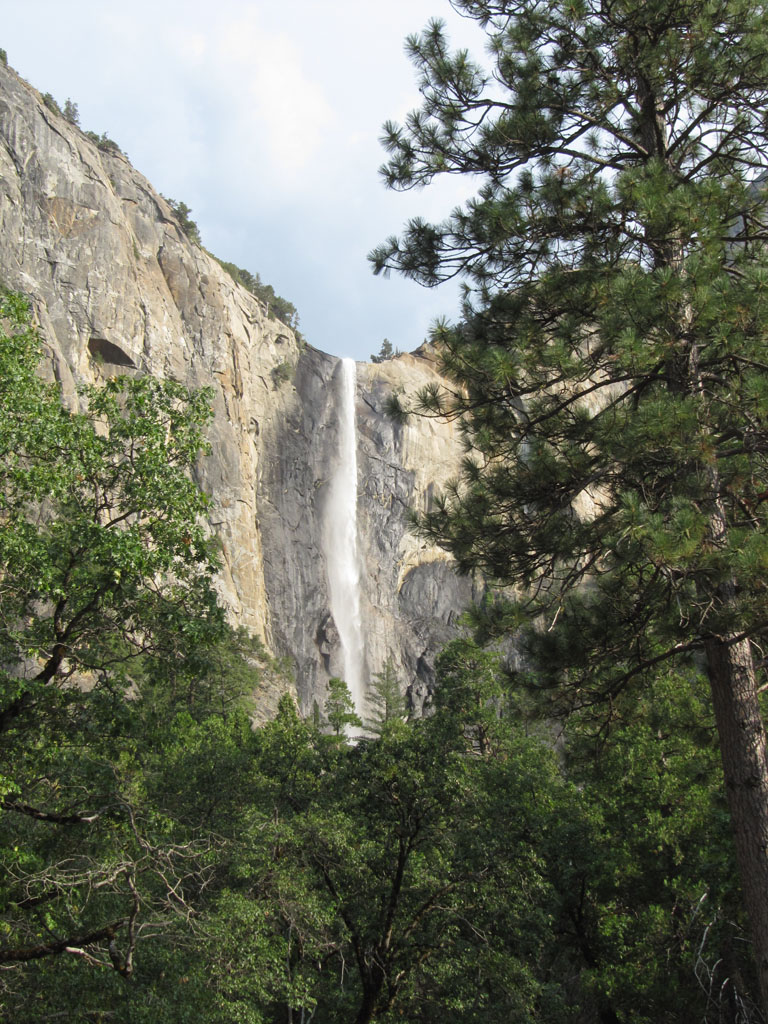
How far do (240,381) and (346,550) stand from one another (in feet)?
43.6

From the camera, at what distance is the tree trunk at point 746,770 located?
6367 mm

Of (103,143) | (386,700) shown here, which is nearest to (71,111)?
(103,143)

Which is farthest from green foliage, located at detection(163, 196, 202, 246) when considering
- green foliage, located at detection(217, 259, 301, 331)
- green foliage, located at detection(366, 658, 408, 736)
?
green foliage, located at detection(366, 658, 408, 736)

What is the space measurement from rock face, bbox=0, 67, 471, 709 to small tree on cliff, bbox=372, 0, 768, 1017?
108 ft

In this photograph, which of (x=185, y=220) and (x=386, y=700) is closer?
(x=386, y=700)

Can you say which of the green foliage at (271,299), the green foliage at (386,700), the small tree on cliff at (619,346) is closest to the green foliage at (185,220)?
the green foliage at (271,299)

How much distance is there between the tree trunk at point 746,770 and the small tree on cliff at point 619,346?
2 cm

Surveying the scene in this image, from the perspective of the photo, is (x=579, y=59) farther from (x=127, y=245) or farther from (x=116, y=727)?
(x=127, y=245)

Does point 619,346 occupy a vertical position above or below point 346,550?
below

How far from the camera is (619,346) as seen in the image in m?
6.62

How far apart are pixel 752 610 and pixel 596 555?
162cm

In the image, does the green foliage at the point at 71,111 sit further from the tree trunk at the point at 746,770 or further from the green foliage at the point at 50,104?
the tree trunk at the point at 746,770

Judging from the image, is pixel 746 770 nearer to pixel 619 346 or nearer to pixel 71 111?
pixel 619 346

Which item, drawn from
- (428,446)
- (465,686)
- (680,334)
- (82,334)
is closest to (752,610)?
(680,334)
